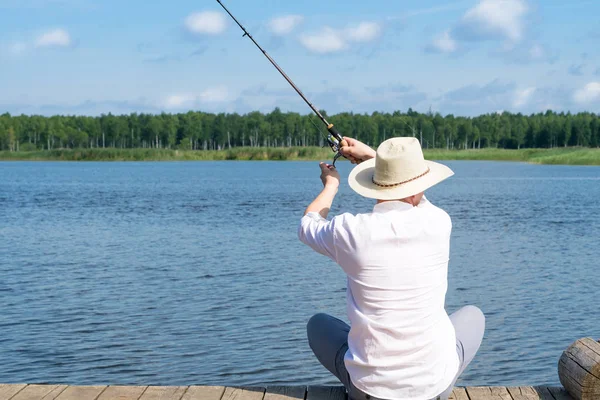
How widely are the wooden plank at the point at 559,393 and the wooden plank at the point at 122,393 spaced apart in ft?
6.60

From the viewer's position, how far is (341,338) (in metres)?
3.64

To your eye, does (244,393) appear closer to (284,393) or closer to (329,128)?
(284,393)

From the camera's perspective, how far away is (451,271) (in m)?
12.5

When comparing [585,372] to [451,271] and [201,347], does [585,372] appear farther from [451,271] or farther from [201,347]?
[451,271]

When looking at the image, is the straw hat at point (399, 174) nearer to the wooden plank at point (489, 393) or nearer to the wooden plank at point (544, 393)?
the wooden plank at point (489, 393)

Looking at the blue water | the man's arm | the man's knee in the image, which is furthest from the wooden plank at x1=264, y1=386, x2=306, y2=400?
the blue water

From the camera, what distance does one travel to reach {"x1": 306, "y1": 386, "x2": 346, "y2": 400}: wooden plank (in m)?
3.89

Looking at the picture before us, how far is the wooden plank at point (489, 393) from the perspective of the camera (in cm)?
397

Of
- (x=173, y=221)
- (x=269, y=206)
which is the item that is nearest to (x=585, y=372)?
(x=173, y=221)

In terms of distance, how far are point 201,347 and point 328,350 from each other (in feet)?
13.9

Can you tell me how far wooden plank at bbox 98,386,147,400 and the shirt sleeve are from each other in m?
1.36

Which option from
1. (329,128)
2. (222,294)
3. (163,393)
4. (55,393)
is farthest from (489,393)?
(222,294)

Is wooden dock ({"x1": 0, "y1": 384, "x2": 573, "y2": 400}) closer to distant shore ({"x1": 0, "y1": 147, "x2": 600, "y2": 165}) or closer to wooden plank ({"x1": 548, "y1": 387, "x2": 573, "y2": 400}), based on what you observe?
wooden plank ({"x1": 548, "y1": 387, "x2": 573, "y2": 400})

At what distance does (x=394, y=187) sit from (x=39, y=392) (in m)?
2.13
